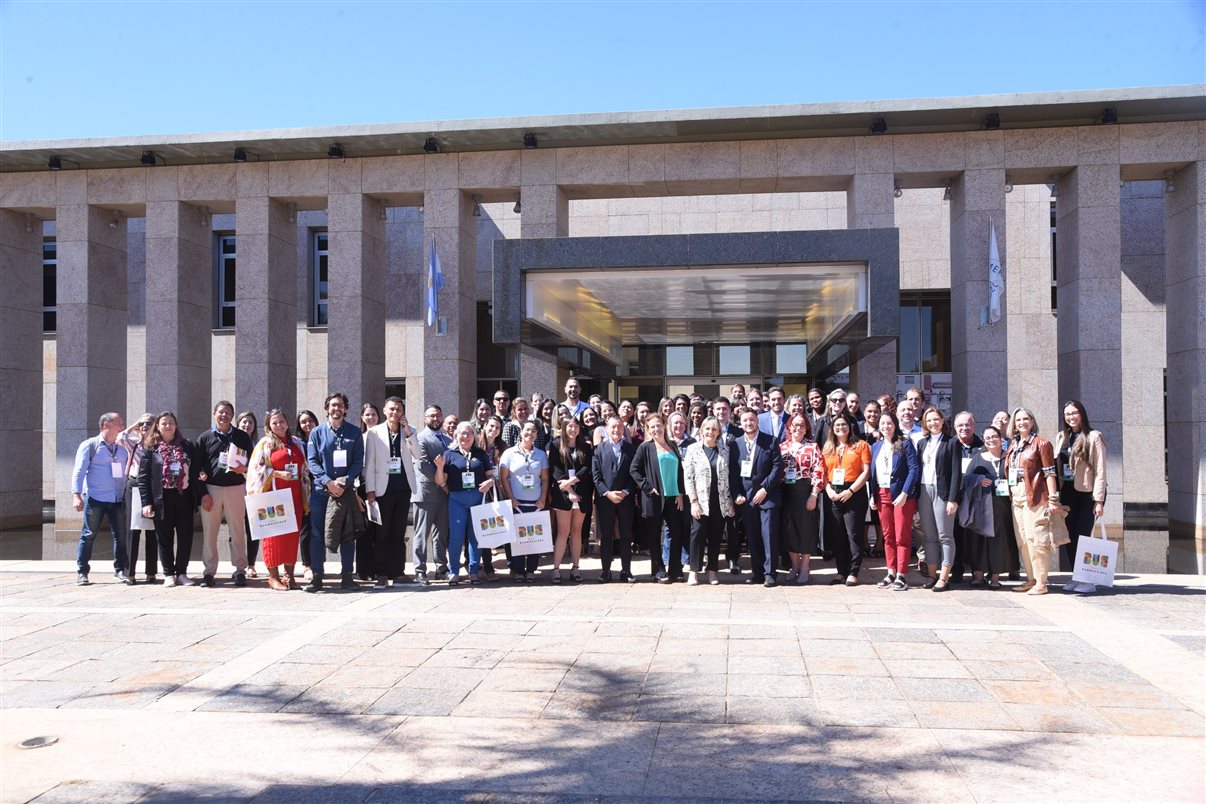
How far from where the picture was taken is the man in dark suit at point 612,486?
9.94m

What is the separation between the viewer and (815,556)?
11969 mm

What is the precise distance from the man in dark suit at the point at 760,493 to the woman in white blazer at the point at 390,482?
12.1 ft

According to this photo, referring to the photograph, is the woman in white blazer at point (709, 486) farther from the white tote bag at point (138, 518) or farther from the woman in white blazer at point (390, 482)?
the white tote bag at point (138, 518)

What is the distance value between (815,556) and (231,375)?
1732 cm

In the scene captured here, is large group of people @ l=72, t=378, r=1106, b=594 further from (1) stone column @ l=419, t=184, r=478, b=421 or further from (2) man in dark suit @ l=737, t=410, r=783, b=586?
(1) stone column @ l=419, t=184, r=478, b=421

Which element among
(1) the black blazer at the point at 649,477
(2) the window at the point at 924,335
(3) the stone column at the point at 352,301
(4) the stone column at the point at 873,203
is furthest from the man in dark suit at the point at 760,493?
(2) the window at the point at 924,335

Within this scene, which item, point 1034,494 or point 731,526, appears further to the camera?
point 731,526

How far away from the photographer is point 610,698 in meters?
5.79

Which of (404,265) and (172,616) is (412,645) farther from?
(404,265)

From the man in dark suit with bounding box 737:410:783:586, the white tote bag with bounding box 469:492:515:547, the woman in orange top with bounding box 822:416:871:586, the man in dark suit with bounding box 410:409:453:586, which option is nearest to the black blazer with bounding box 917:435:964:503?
the woman in orange top with bounding box 822:416:871:586

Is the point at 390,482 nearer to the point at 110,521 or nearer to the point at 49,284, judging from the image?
the point at 110,521

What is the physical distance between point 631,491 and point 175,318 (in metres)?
11.0

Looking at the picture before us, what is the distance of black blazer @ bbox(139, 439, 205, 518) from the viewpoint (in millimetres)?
9961

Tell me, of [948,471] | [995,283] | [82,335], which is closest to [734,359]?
[995,283]
